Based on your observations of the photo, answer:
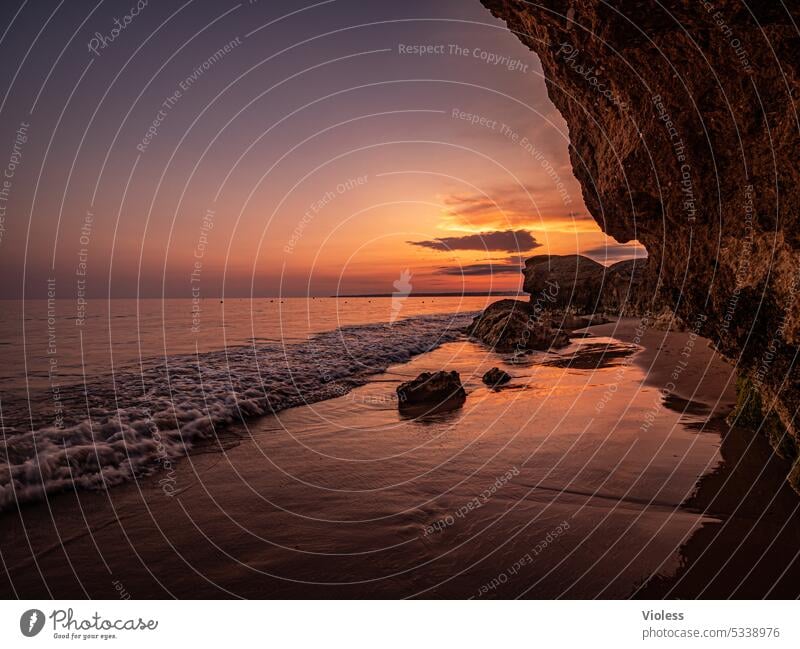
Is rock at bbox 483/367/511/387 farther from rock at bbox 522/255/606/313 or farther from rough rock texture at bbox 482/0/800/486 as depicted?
rock at bbox 522/255/606/313

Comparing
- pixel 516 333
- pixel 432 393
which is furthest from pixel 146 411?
pixel 516 333

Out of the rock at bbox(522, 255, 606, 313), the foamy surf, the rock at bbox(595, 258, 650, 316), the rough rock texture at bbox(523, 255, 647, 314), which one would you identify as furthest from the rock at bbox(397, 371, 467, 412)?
the rock at bbox(522, 255, 606, 313)

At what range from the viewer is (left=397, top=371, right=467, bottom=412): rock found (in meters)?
11.5

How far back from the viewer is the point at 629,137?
22.0ft

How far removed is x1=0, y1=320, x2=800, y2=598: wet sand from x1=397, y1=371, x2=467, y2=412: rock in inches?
72.7

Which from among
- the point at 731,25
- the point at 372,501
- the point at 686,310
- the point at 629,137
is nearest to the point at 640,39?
the point at 731,25

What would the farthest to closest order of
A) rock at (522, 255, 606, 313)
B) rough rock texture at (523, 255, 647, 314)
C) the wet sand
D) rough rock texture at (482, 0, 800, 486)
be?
rock at (522, 255, 606, 313)
rough rock texture at (523, 255, 647, 314)
rough rock texture at (482, 0, 800, 486)
the wet sand

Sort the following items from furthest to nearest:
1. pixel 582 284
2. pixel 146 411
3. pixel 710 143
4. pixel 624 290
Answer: pixel 582 284 < pixel 624 290 < pixel 146 411 < pixel 710 143

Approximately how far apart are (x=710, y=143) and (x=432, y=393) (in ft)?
28.1

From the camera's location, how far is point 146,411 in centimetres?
1037

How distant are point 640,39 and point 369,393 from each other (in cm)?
1104

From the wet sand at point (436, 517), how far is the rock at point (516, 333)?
1417cm

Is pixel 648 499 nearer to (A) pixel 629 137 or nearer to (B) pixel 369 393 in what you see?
(A) pixel 629 137

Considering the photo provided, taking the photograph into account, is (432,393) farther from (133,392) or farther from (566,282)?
(566,282)
